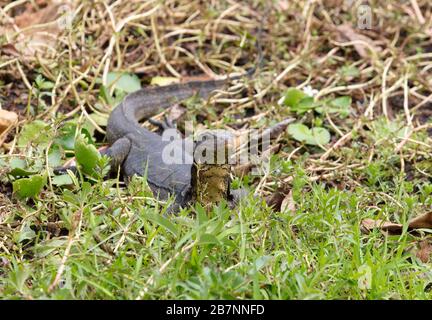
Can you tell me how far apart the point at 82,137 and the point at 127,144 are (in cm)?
74

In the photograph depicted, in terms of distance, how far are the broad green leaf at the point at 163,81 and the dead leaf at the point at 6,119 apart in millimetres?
1475

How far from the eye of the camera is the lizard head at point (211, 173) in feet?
15.6

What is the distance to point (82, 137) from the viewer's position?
16.6ft

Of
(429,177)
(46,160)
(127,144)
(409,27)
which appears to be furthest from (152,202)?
(409,27)

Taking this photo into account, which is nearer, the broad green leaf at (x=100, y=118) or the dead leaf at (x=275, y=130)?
the dead leaf at (x=275, y=130)

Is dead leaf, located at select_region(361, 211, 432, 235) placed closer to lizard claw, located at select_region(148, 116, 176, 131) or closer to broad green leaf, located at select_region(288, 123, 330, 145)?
broad green leaf, located at select_region(288, 123, 330, 145)

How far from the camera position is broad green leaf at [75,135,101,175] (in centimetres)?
500

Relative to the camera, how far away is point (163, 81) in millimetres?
6922

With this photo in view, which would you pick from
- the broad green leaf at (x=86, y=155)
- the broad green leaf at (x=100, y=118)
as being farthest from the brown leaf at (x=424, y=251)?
the broad green leaf at (x=100, y=118)

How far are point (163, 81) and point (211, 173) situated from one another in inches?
91.2

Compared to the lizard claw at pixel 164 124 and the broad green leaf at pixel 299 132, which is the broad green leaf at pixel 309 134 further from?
the lizard claw at pixel 164 124

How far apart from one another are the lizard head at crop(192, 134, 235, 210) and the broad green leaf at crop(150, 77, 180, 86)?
2101mm

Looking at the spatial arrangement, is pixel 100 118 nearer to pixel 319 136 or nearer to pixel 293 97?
pixel 293 97
